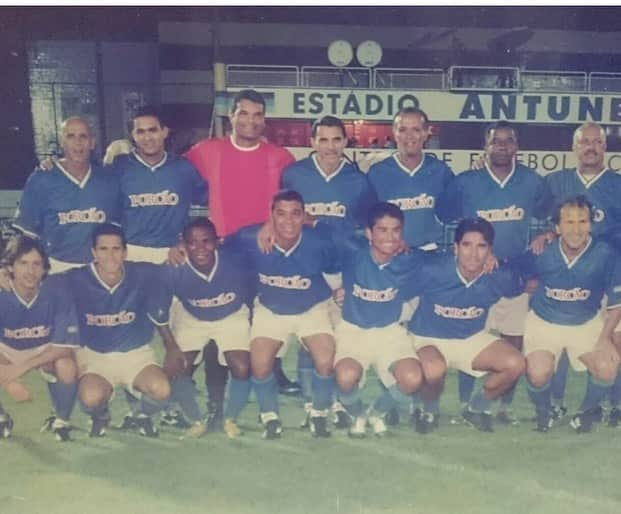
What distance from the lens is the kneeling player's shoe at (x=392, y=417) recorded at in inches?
91.7

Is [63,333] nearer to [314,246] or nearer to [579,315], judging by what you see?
[314,246]

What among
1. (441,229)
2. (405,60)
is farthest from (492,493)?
(405,60)

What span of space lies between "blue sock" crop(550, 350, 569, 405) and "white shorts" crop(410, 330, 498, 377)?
24 centimetres

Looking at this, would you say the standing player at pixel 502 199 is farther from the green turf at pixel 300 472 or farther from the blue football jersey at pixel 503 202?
the green turf at pixel 300 472

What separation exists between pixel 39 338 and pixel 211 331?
0.54m

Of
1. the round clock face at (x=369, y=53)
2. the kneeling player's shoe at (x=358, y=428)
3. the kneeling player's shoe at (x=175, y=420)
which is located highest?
the round clock face at (x=369, y=53)

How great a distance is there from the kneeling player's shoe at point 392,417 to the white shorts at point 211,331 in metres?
0.51

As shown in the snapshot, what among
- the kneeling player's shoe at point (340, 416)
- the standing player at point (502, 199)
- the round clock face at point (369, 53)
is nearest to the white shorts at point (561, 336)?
the standing player at point (502, 199)

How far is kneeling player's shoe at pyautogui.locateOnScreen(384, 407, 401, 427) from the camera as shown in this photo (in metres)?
2.33

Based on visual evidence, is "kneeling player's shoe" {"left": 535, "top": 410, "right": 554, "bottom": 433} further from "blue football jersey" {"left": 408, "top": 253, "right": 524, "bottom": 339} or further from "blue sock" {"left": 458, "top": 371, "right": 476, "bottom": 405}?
"blue football jersey" {"left": 408, "top": 253, "right": 524, "bottom": 339}

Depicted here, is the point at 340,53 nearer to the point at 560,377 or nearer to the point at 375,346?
the point at 375,346

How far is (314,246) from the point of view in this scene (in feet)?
7.38

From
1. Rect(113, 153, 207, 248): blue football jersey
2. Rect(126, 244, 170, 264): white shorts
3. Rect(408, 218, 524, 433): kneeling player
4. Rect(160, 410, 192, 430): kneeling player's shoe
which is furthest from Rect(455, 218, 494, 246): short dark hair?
Rect(160, 410, 192, 430): kneeling player's shoe

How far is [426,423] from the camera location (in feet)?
7.60
